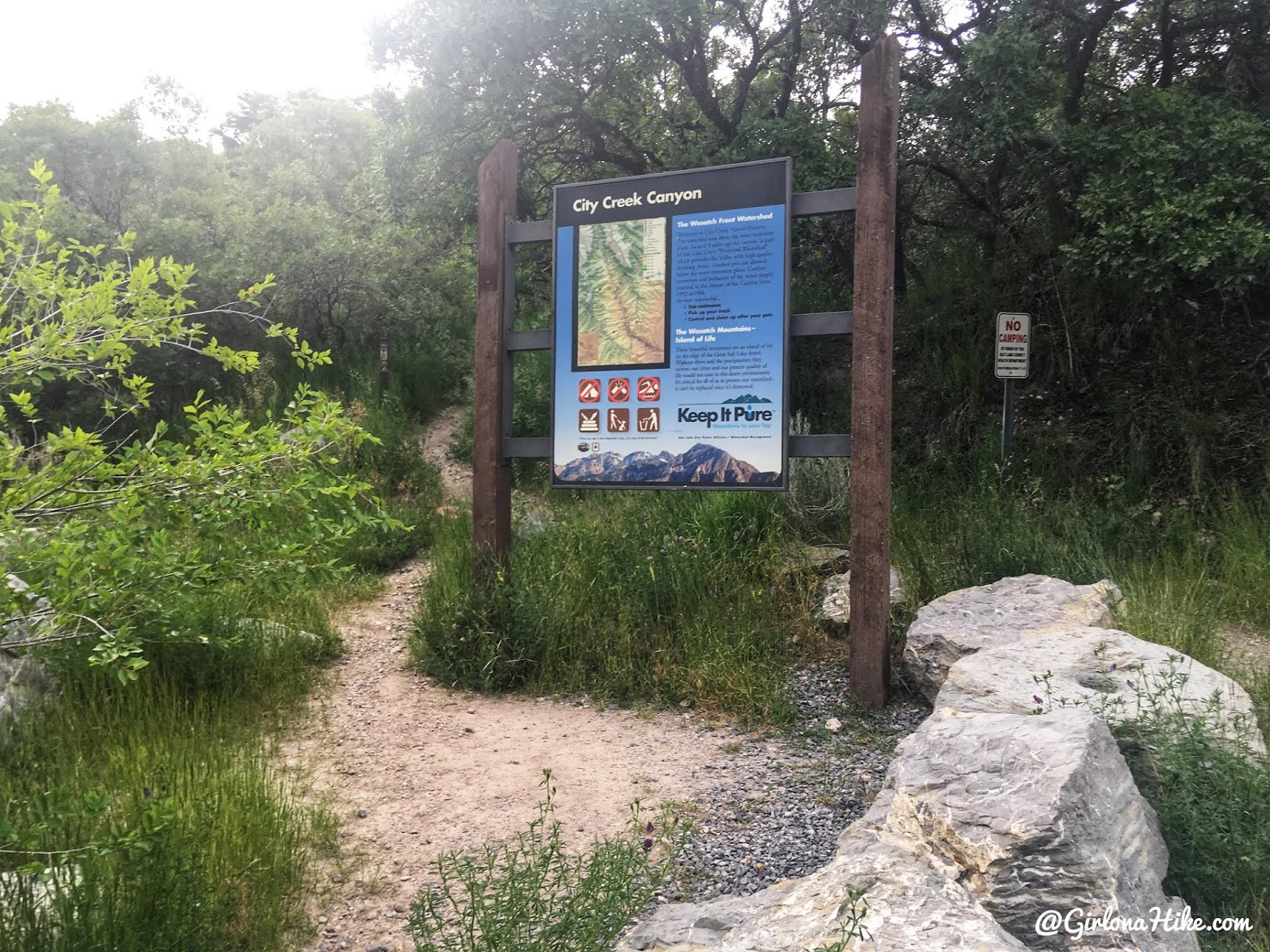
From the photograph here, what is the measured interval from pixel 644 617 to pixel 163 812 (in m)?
3.24

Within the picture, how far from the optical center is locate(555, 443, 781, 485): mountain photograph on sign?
195 inches

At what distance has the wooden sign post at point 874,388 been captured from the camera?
15.3ft

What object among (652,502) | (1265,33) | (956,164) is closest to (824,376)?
(956,164)

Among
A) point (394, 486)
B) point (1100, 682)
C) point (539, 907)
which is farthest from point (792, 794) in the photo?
point (394, 486)

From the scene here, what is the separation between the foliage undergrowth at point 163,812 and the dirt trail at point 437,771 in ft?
0.53

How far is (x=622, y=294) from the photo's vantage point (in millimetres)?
5297

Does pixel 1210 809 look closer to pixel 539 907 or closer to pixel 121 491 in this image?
pixel 539 907

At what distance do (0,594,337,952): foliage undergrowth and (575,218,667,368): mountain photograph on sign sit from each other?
2.50 meters

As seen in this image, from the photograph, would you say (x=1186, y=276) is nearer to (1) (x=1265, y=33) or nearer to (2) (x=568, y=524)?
(1) (x=1265, y=33)

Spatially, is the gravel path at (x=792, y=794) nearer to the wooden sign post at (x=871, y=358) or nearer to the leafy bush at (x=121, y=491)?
the wooden sign post at (x=871, y=358)

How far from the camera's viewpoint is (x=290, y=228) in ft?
42.3

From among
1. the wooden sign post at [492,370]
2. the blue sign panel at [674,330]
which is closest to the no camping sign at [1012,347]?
the blue sign panel at [674,330]

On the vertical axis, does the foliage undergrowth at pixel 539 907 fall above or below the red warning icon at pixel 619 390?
below

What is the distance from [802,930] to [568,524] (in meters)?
4.75
